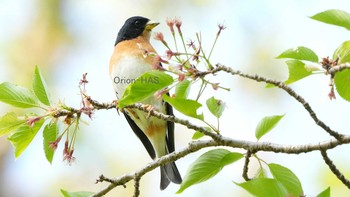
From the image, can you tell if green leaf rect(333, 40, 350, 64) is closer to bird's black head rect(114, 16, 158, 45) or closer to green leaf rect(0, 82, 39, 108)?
green leaf rect(0, 82, 39, 108)

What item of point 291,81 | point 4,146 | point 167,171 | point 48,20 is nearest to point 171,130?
point 167,171

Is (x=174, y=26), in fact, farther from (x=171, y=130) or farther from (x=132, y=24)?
(x=132, y=24)

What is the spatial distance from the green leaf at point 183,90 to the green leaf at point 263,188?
0.47 m

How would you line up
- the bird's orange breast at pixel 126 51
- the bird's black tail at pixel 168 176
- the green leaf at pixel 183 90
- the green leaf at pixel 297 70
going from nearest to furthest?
the green leaf at pixel 297 70, the green leaf at pixel 183 90, the bird's black tail at pixel 168 176, the bird's orange breast at pixel 126 51

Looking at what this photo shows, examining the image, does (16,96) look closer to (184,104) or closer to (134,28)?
(184,104)

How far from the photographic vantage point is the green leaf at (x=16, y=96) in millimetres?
2309

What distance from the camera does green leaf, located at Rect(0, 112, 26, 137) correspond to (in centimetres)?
232

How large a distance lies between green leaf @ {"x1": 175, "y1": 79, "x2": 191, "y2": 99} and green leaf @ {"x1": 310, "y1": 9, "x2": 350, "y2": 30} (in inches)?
19.8

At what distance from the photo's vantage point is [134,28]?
523 centimetres

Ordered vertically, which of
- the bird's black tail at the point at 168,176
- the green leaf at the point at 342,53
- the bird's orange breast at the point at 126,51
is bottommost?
the bird's black tail at the point at 168,176

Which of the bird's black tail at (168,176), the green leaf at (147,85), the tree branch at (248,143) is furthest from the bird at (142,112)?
the green leaf at (147,85)

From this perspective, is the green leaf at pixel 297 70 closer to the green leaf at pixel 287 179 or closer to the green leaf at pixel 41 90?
the green leaf at pixel 287 179

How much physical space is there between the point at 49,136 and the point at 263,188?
101cm

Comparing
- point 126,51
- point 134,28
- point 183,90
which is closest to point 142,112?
point 126,51
